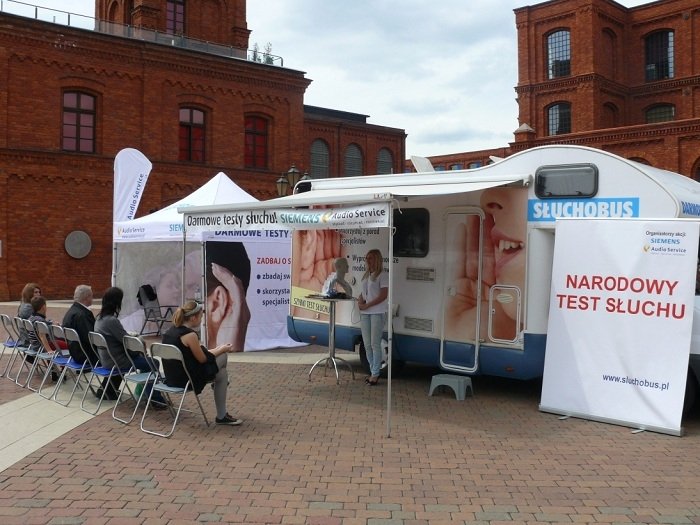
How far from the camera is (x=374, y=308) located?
887cm

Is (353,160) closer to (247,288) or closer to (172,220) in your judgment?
(172,220)

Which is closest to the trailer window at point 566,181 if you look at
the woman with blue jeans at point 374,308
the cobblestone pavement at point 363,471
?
the woman with blue jeans at point 374,308

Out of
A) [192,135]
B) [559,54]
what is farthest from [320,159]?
[559,54]

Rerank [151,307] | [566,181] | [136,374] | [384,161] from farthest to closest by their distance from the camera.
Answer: [384,161] → [151,307] → [566,181] → [136,374]

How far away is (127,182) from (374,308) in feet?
25.8

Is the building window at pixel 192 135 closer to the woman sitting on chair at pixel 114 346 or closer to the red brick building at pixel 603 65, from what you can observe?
the red brick building at pixel 603 65

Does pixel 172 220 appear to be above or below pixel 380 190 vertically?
below

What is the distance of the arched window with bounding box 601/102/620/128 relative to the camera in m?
40.5

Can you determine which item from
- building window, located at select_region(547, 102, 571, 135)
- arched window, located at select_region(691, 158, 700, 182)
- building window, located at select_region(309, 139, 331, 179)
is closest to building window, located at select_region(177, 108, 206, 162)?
building window, located at select_region(309, 139, 331, 179)

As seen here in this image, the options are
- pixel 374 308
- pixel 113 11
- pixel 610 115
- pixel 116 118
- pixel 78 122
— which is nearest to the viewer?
pixel 374 308

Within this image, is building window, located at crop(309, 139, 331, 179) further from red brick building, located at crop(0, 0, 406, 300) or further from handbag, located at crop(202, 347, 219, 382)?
handbag, located at crop(202, 347, 219, 382)

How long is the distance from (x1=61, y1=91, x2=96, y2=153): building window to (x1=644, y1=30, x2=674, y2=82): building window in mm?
34257

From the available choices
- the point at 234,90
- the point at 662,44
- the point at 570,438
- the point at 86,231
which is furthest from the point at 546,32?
the point at 570,438

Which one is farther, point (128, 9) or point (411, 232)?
point (128, 9)
